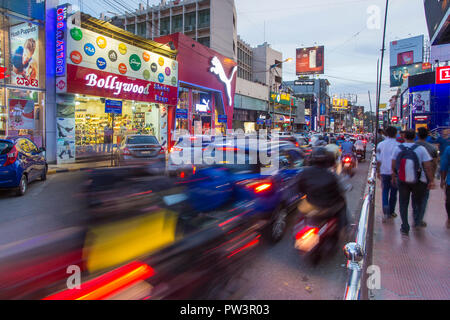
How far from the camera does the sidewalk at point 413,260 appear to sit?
141 inches

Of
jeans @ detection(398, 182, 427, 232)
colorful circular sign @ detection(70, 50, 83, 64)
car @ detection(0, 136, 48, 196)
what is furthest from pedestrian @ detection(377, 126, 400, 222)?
colorful circular sign @ detection(70, 50, 83, 64)

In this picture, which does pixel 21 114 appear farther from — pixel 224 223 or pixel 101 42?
pixel 224 223

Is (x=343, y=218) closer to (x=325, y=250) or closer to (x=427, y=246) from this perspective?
(x=325, y=250)

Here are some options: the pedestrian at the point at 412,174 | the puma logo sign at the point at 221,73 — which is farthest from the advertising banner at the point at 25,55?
the pedestrian at the point at 412,174

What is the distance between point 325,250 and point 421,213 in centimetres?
255

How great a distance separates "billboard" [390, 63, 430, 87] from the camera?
155 ft

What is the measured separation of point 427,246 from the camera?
499 centimetres

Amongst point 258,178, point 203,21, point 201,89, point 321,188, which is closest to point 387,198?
point 321,188

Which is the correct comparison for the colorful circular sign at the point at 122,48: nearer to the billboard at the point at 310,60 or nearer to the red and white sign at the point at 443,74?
the red and white sign at the point at 443,74

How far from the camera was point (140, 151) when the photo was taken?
1315 centimetres

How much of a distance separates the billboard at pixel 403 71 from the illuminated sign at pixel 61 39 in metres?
48.1

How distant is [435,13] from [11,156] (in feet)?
56.9

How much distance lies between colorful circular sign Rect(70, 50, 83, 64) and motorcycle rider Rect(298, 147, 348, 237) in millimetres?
15250

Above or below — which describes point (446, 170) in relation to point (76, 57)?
below
